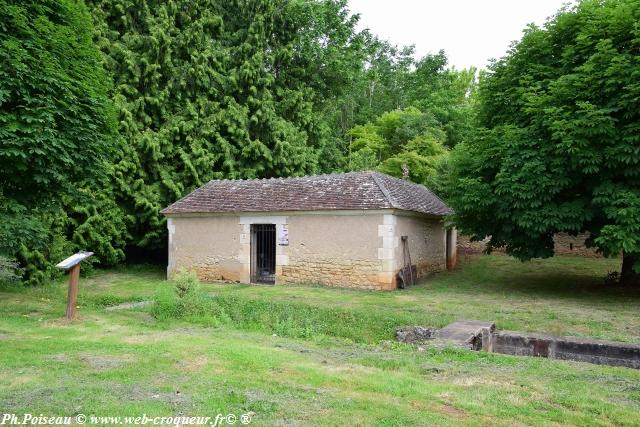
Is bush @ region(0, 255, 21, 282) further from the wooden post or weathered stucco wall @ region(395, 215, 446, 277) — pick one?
weathered stucco wall @ region(395, 215, 446, 277)

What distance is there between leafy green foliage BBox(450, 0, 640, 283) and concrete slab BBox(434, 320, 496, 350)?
4823 millimetres

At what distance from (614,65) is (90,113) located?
11.3 meters

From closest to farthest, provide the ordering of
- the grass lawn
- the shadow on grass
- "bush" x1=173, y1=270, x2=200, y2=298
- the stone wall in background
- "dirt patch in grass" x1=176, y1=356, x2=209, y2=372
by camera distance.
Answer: the grass lawn → "dirt patch in grass" x1=176, y1=356, x2=209, y2=372 → "bush" x1=173, y1=270, x2=200, y2=298 → the shadow on grass → the stone wall in background

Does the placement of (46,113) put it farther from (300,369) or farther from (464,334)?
(464,334)

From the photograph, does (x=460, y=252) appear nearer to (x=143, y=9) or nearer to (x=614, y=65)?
(x=614, y=65)

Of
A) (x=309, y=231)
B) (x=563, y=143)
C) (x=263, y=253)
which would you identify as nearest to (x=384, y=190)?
(x=309, y=231)

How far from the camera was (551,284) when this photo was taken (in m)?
15.3

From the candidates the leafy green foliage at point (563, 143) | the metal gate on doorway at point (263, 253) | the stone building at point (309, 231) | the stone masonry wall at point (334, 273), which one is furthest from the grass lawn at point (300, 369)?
the metal gate on doorway at point (263, 253)

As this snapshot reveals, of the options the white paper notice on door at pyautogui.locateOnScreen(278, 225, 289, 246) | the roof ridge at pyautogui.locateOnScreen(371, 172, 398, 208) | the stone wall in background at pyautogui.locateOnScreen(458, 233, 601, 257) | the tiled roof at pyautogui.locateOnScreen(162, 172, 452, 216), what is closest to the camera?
the roof ridge at pyautogui.locateOnScreen(371, 172, 398, 208)

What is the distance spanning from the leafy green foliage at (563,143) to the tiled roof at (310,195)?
88.1 inches

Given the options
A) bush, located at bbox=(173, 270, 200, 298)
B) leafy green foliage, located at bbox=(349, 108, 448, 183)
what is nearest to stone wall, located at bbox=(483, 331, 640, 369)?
bush, located at bbox=(173, 270, 200, 298)

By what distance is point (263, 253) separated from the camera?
16.7 meters

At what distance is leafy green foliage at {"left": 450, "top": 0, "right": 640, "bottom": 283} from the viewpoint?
438 inches

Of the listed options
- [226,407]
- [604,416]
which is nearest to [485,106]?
[604,416]
